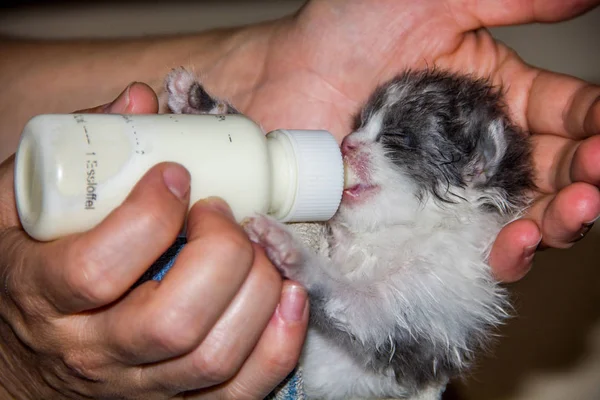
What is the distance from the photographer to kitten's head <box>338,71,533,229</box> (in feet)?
5.56

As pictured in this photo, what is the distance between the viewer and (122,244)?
113 cm

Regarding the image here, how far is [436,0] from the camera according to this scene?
1.91m

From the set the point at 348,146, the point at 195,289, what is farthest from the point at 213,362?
the point at 348,146

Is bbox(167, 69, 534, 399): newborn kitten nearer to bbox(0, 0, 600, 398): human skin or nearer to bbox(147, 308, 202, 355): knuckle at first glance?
bbox(0, 0, 600, 398): human skin

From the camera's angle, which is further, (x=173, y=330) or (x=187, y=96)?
(x=187, y=96)

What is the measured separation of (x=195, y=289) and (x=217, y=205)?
15cm

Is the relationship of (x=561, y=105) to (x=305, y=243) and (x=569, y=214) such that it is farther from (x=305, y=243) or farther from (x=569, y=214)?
(x=305, y=243)

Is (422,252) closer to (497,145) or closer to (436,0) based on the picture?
(497,145)

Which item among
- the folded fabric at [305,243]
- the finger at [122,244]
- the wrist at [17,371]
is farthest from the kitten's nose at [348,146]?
the wrist at [17,371]

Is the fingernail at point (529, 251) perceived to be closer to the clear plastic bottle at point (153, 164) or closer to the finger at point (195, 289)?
the clear plastic bottle at point (153, 164)

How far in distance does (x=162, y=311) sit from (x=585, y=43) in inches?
102

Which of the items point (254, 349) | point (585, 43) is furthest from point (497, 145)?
point (585, 43)

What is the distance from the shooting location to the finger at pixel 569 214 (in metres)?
1.46

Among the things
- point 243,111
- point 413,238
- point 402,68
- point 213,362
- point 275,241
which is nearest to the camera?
point 213,362
